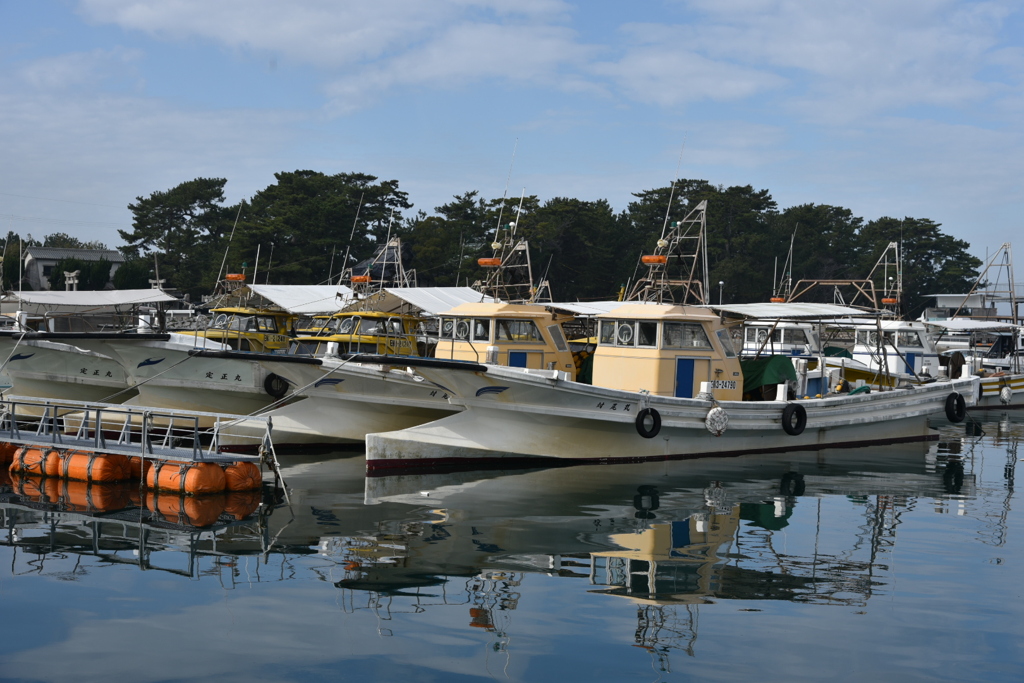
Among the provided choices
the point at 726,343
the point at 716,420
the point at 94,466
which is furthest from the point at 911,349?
the point at 94,466

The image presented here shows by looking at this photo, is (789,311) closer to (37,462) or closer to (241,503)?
(241,503)

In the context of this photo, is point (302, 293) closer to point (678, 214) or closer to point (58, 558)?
point (58, 558)

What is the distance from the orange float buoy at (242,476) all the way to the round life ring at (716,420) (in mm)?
8207

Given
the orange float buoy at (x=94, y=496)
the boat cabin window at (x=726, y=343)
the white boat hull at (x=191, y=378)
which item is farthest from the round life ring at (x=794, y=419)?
the orange float buoy at (x=94, y=496)

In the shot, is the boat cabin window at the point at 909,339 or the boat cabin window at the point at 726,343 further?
the boat cabin window at the point at 909,339

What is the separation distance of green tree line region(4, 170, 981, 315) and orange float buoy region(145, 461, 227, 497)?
125 ft

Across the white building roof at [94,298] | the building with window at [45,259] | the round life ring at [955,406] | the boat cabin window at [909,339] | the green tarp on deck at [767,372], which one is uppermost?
the building with window at [45,259]

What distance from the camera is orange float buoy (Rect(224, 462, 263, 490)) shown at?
15102 millimetres

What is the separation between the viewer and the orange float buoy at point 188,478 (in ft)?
48.6

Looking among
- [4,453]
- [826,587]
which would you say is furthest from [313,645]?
[4,453]

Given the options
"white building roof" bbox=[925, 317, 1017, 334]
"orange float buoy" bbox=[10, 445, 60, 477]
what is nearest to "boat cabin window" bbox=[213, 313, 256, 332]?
"orange float buoy" bbox=[10, 445, 60, 477]

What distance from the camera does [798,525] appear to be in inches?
542

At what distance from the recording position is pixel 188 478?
48.8 feet

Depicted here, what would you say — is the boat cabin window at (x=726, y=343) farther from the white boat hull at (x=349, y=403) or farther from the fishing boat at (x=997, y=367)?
the fishing boat at (x=997, y=367)
